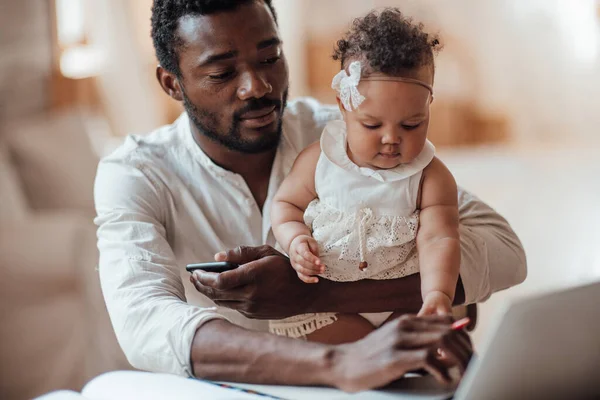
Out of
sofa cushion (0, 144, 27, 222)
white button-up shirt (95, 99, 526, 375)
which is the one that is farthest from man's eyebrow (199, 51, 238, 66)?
sofa cushion (0, 144, 27, 222)

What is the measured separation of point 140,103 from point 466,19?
106 inches

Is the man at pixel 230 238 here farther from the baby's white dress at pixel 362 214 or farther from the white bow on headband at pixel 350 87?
the white bow on headband at pixel 350 87

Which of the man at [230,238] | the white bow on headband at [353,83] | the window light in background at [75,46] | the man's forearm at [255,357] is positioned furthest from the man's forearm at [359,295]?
the window light in background at [75,46]

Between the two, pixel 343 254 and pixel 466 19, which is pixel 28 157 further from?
pixel 466 19

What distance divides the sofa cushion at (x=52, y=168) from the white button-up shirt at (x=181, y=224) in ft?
6.55

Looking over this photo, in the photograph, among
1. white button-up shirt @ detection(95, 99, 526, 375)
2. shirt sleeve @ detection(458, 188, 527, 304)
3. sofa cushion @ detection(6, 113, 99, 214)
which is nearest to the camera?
white button-up shirt @ detection(95, 99, 526, 375)

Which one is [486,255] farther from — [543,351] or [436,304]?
[543,351]

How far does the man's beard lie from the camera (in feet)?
5.49

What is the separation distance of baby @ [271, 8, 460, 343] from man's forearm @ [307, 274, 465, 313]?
18 millimetres

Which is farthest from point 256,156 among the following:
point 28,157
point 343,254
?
point 28,157

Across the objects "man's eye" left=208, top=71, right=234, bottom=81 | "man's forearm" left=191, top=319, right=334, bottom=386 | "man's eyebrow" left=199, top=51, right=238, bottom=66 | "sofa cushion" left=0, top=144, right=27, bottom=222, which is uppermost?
"man's eyebrow" left=199, top=51, right=238, bottom=66

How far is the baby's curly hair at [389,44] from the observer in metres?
1.29

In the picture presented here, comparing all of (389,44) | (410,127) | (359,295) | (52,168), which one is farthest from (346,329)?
(52,168)

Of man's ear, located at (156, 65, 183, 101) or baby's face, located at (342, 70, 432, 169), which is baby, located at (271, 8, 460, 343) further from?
man's ear, located at (156, 65, 183, 101)
